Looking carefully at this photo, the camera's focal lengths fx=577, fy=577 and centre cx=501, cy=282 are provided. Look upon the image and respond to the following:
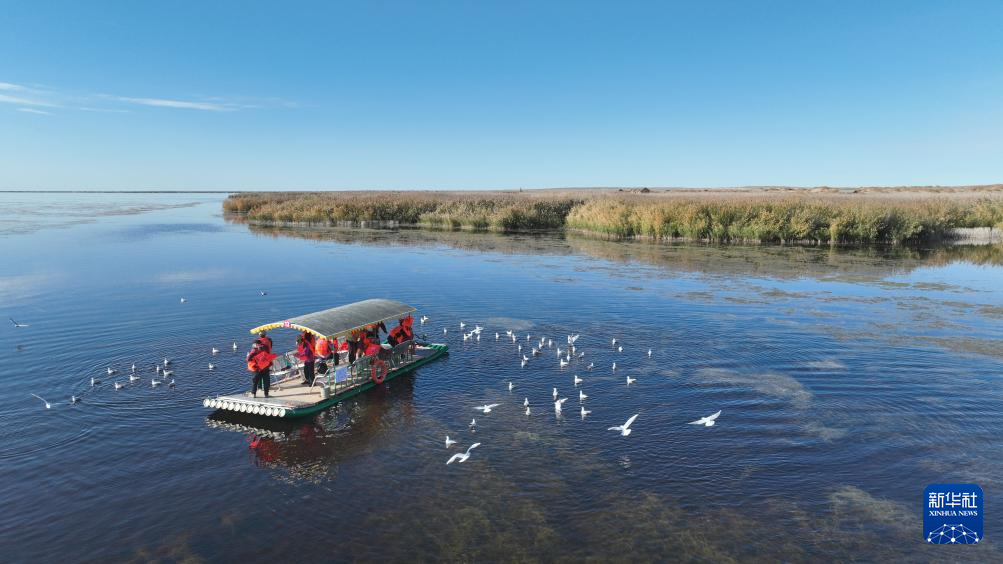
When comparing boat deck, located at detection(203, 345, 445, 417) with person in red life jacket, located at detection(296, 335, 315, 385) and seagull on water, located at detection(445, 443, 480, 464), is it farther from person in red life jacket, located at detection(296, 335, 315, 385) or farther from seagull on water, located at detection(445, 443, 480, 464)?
seagull on water, located at detection(445, 443, 480, 464)

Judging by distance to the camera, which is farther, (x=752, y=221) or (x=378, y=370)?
(x=752, y=221)

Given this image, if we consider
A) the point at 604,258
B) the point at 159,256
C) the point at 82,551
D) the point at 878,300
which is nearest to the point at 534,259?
the point at 604,258

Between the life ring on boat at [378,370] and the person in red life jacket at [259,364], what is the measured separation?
3.93m

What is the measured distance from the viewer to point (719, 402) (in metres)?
19.6

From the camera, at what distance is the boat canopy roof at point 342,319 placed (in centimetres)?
1991

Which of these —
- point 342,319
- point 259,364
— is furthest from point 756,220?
point 259,364

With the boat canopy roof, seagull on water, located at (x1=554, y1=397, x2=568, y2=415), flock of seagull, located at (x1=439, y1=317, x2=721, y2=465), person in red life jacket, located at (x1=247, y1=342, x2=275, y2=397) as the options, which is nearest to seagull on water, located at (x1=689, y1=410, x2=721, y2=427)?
flock of seagull, located at (x1=439, y1=317, x2=721, y2=465)

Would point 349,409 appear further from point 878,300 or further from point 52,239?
point 52,239

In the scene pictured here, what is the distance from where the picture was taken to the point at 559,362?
23.8 metres

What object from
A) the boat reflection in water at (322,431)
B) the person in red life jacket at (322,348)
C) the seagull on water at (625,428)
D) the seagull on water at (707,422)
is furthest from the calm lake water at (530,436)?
the person in red life jacket at (322,348)

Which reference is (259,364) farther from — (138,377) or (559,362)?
(559,362)

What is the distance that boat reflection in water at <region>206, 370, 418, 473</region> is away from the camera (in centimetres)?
1586

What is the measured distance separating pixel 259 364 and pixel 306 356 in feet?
6.30

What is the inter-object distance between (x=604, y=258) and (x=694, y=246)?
1415 centimetres
